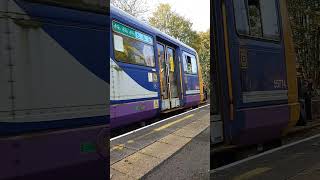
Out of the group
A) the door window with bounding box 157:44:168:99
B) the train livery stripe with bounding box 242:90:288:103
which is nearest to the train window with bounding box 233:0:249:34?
the train livery stripe with bounding box 242:90:288:103

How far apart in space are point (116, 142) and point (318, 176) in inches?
147

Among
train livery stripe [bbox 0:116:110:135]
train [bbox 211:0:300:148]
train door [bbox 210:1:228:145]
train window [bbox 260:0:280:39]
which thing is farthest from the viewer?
train window [bbox 260:0:280:39]

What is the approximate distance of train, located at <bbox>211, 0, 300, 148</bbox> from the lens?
9.89 feet

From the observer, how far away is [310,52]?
7.95 m

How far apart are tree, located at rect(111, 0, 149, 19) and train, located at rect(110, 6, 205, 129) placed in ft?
0.06

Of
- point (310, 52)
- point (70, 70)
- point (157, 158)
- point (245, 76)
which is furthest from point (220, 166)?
point (310, 52)

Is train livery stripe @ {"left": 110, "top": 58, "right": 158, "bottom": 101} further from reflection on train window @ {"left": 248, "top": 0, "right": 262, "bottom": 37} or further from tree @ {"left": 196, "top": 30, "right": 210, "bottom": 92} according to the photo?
reflection on train window @ {"left": 248, "top": 0, "right": 262, "bottom": 37}

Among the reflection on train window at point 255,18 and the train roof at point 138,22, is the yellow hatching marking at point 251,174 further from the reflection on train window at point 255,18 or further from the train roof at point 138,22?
the train roof at point 138,22

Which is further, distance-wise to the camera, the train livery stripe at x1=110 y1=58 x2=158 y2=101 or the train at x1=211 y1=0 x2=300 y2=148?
the train at x1=211 y1=0 x2=300 y2=148

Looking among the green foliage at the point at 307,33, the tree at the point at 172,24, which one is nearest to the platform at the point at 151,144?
the tree at the point at 172,24

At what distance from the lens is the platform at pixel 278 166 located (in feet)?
13.3

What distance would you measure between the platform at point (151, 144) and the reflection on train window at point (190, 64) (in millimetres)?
221

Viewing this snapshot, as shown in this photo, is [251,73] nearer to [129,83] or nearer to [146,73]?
[146,73]

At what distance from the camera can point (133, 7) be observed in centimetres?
187
